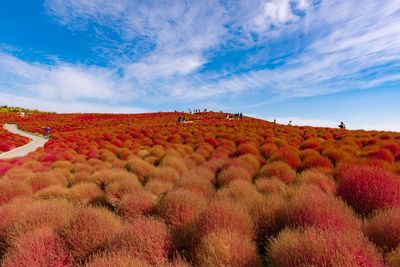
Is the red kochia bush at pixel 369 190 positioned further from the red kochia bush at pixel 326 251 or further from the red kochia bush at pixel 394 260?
the red kochia bush at pixel 326 251

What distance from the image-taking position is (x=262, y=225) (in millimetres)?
4859

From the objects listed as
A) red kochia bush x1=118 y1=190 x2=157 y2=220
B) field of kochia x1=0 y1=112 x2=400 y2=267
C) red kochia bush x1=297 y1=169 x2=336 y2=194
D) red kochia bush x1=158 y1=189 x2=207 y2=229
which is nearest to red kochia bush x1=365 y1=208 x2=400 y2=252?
field of kochia x1=0 y1=112 x2=400 y2=267

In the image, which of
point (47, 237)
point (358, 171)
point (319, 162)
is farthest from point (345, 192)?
point (47, 237)

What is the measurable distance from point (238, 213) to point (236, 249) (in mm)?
988

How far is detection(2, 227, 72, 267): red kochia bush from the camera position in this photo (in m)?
3.83

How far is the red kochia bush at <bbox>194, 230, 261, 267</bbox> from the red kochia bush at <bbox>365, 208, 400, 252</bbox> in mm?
1558

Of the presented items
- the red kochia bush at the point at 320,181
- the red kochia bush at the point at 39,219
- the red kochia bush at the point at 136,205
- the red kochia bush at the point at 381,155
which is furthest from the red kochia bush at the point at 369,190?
the red kochia bush at the point at 381,155

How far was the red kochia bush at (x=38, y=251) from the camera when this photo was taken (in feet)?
12.6

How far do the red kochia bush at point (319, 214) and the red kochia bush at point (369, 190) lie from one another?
0.98 metres

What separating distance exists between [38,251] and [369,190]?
5.51 m

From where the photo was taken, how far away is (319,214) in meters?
4.22

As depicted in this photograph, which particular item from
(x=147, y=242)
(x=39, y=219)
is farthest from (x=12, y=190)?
(x=147, y=242)

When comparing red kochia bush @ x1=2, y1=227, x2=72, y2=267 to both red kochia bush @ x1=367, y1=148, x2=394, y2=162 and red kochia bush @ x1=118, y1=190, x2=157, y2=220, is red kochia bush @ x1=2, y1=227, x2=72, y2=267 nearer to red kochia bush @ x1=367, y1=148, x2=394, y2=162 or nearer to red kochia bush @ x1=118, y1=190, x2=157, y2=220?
red kochia bush @ x1=118, y1=190, x2=157, y2=220

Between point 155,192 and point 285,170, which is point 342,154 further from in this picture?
point 155,192
